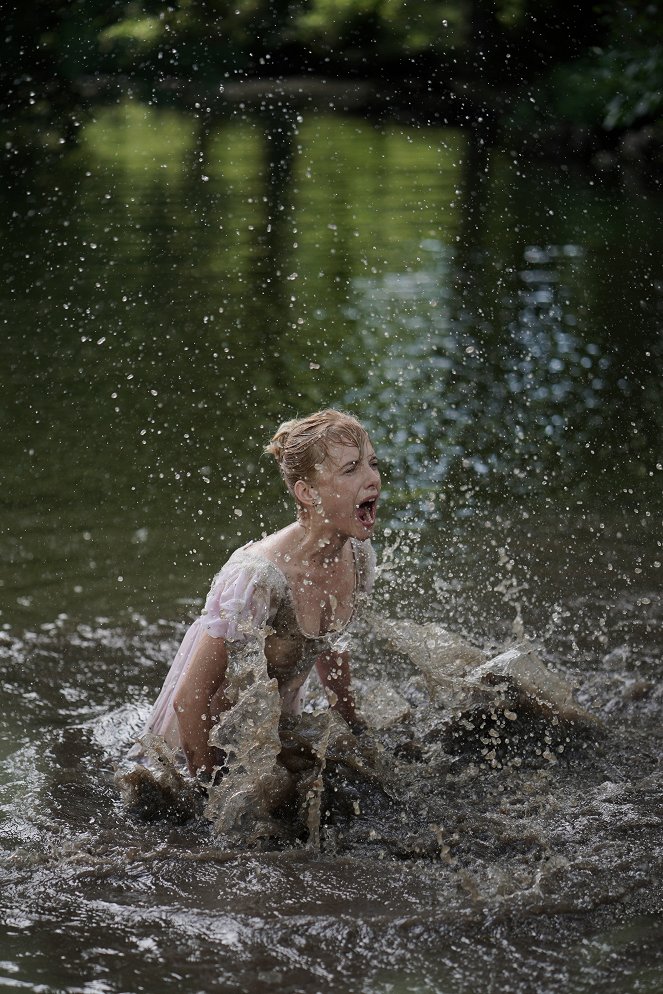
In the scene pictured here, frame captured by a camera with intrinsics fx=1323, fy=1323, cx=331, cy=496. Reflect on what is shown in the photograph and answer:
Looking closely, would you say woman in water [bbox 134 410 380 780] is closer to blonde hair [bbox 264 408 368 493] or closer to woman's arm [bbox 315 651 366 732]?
blonde hair [bbox 264 408 368 493]

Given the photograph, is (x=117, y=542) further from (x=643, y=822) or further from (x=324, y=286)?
(x=324, y=286)

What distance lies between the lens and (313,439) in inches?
182

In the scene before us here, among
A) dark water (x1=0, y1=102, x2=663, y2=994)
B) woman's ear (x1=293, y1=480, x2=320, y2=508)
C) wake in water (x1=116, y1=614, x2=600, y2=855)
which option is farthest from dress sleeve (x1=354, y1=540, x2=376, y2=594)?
dark water (x1=0, y1=102, x2=663, y2=994)

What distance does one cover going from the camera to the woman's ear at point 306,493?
4.67 m

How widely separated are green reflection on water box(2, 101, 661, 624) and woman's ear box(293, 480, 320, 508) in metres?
2.38

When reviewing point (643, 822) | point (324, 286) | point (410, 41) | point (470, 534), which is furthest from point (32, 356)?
point (410, 41)

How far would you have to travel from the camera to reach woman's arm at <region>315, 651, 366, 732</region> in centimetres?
518

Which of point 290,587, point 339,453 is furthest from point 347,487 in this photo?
point 290,587

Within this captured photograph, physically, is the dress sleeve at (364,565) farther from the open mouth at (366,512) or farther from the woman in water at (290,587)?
the open mouth at (366,512)

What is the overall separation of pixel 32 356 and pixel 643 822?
8.52m

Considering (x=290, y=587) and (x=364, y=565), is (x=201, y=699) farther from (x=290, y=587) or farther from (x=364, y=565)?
(x=364, y=565)

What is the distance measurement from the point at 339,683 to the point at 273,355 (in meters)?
7.22

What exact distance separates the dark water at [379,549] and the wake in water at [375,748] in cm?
4

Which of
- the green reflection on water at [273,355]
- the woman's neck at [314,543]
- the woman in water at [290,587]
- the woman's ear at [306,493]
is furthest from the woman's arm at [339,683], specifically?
the green reflection on water at [273,355]
